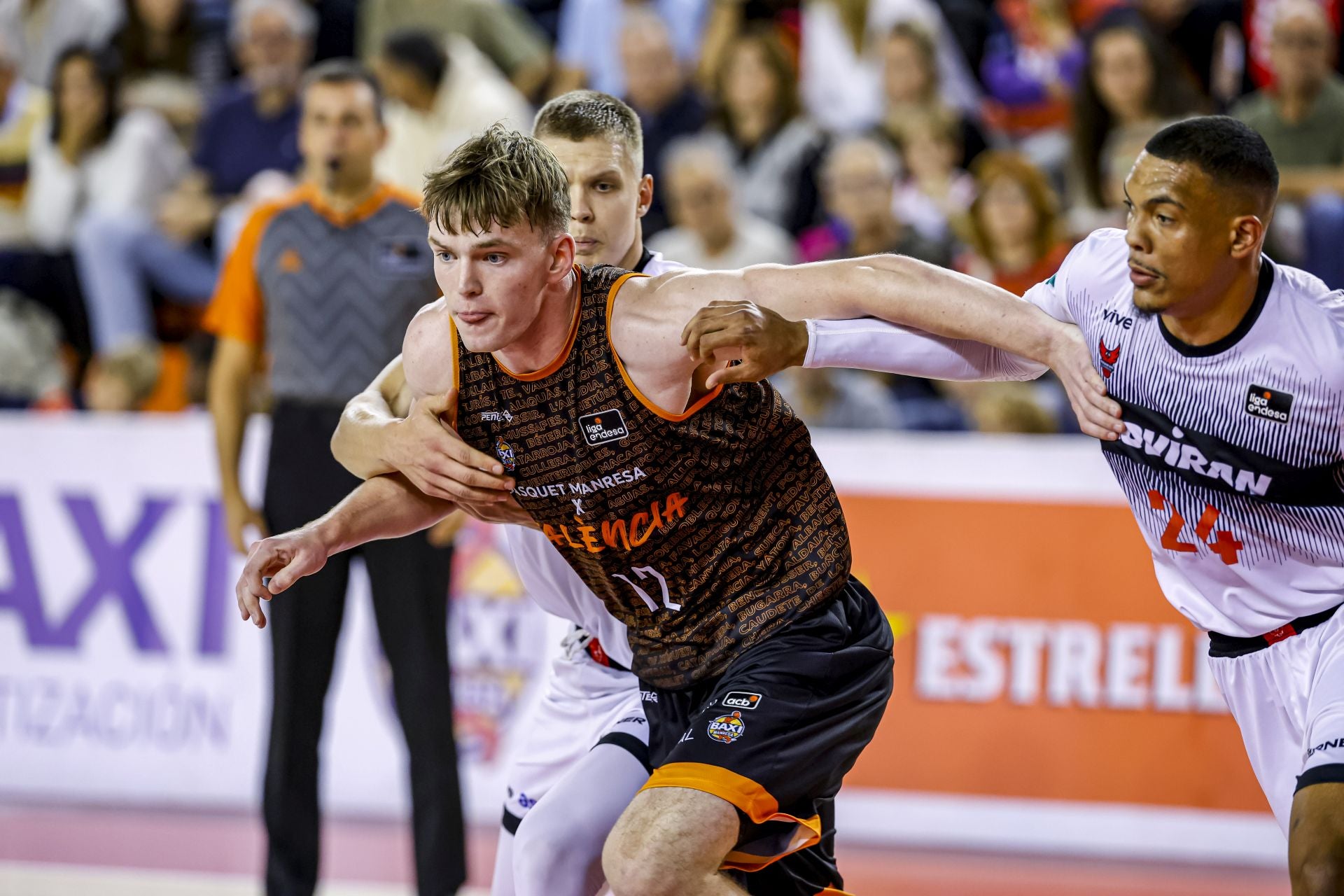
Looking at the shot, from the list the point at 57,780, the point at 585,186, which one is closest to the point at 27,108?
the point at 57,780

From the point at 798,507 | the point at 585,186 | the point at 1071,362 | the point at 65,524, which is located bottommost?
the point at 65,524

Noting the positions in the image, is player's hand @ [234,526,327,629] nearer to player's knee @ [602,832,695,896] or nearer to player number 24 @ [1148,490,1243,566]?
player's knee @ [602,832,695,896]

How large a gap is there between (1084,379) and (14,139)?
8.40 m

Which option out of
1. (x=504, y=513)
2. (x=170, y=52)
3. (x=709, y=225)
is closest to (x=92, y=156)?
(x=170, y=52)

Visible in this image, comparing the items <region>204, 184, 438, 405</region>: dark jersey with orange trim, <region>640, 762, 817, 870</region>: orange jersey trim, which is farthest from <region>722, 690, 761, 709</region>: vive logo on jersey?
<region>204, 184, 438, 405</region>: dark jersey with orange trim

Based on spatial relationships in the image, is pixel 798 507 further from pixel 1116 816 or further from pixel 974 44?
pixel 974 44

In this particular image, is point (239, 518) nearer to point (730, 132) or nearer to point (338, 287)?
point (338, 287)

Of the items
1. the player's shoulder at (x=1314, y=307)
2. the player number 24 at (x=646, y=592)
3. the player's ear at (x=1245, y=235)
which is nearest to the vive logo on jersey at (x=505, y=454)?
the player number 24 at (x=646, y=592)

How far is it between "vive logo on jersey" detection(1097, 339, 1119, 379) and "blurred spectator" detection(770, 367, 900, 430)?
11.3 feet

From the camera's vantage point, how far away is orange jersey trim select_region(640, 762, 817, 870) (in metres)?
3.38

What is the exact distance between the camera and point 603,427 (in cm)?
359

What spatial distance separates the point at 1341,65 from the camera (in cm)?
884

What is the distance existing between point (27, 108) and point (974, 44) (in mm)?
6080

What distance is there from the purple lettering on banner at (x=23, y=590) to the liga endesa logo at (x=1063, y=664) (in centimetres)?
407
